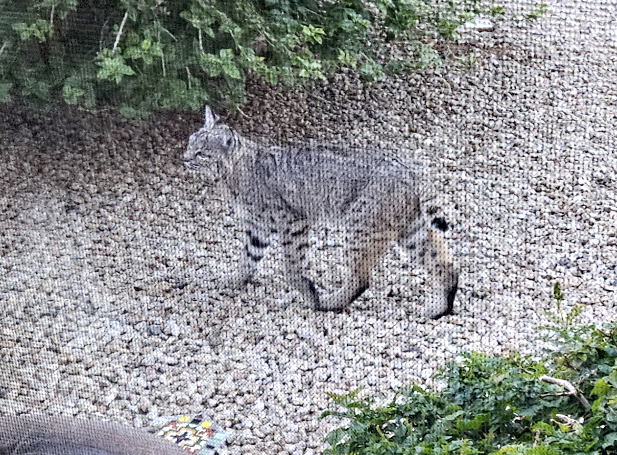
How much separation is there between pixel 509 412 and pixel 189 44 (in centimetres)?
91

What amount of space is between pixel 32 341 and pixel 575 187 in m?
1.20

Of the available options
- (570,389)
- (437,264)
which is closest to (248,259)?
(437,264)

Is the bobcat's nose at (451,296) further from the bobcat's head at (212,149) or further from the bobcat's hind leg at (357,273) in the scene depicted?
the bobcat's head at (212,149)

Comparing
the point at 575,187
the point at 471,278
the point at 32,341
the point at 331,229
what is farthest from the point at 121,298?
the point at 575,187

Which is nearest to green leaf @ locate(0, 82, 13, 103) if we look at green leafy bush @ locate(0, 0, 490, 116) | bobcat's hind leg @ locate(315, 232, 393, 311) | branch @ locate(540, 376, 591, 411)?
green leafy bush @ locate(0, 0, 490, 116)

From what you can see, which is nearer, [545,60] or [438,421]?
[438,421]

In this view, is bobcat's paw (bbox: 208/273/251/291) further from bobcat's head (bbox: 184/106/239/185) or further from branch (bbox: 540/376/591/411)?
branch (bbox: 540/376/591/411)

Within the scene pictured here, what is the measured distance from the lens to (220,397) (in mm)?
1621

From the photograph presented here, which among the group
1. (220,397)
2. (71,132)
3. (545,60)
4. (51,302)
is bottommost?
(220,397)

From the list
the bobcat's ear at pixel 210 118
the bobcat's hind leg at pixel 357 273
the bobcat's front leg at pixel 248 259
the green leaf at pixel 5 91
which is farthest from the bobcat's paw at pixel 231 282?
the green leaf at pixel 5 91

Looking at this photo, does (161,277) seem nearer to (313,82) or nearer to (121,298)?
(121,298)

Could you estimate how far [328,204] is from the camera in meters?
1.68

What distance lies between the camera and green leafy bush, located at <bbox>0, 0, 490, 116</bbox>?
1.51 meters

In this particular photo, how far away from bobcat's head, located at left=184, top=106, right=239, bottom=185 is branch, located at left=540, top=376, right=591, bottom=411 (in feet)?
2.66
